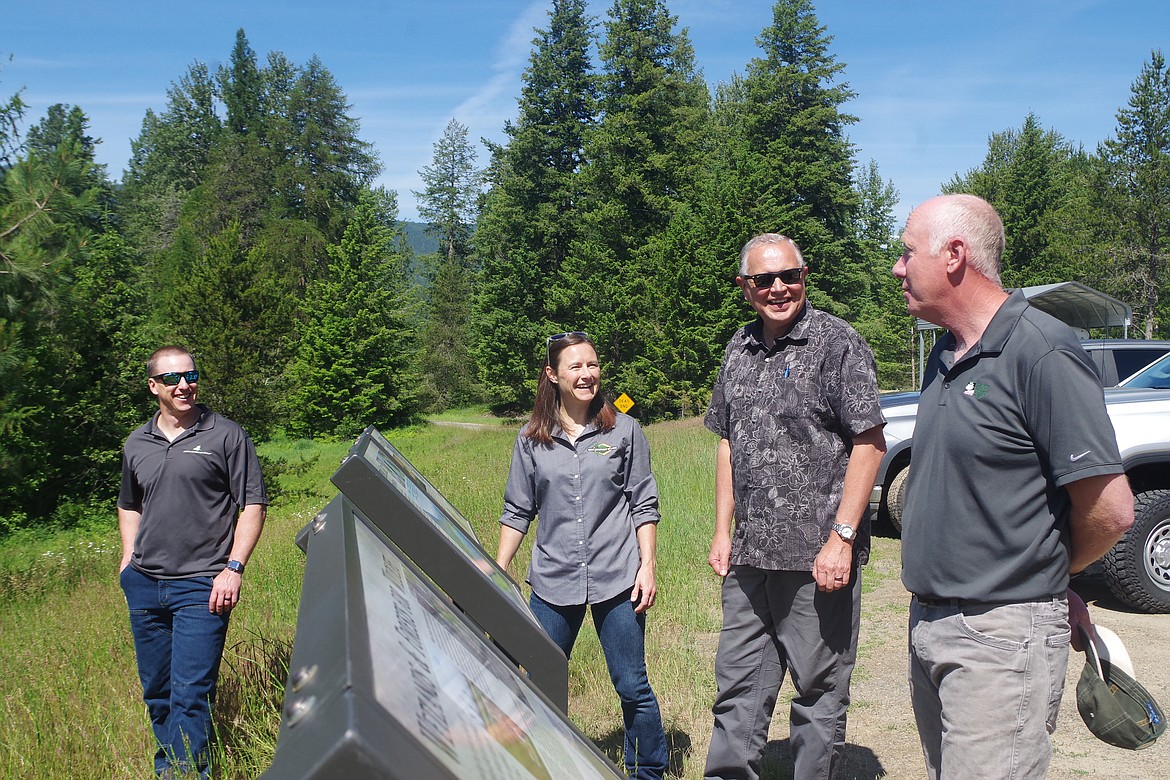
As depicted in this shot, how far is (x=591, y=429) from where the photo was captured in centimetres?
400

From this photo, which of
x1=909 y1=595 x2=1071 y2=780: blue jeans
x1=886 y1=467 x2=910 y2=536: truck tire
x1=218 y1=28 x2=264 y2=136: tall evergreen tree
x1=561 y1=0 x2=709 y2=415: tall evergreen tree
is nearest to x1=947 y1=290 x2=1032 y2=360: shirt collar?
x1=909 y1=595 x2=1071 y2=780: blue jeans

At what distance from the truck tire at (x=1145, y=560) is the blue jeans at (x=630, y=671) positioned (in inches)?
169

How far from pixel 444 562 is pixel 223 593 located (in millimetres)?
2624

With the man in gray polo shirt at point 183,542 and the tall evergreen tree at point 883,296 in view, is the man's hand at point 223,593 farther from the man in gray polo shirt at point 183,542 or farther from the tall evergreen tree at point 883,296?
the tall evergreen tree at point 883,296

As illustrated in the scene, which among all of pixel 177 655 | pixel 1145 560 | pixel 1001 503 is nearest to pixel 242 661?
pixel 177 655

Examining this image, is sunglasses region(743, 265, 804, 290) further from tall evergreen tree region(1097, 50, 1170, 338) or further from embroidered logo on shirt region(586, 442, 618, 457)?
tall evergreen tree region(1097, 50, 1170, 338)

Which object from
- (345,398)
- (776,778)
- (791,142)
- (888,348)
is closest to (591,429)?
(776,778)

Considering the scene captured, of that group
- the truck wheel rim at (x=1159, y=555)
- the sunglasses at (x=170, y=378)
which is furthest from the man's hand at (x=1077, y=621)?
the truck wheel rim at (x=1159, y=555)

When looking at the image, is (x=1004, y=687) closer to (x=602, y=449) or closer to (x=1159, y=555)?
(x=602, y=449)

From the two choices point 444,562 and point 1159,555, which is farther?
point 1159,555

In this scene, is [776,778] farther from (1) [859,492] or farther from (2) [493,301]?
(2) [493,301]

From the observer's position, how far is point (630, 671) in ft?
12.5

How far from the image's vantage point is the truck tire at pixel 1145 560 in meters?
6.48

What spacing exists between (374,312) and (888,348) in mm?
34239
